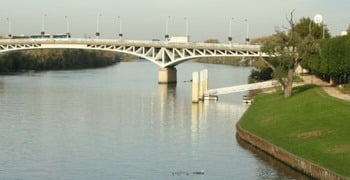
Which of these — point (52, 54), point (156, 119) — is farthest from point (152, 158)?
point (52, 54)

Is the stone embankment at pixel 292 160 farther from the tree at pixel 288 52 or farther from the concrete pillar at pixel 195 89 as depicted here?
the concrete pillar at pixel 195 89

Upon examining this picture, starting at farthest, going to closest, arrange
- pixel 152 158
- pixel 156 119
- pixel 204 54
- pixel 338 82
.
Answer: pixel 204 54 < pixel 338 82 < pixel 156 119 < pixel 152 158

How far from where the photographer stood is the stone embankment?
29.1 m

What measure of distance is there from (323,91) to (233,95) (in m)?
25.5

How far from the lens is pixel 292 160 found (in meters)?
33.1

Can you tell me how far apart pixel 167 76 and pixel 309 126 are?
70.4 meters

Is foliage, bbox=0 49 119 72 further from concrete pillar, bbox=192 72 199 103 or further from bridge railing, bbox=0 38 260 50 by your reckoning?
concrete pillar, bbox=192 72 199 103

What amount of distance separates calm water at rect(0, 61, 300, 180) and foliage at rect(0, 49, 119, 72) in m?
73.6

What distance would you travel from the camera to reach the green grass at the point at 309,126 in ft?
Result: 103

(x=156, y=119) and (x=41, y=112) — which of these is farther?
(x=41, y=112)

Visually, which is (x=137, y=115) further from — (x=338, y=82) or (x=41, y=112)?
(x=338, y=82)

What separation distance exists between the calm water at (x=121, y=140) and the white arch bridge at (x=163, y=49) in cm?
3004

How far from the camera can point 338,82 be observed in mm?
69562

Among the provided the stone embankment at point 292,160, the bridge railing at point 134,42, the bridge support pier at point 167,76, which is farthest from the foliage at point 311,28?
the stone embankment at point 292,160
